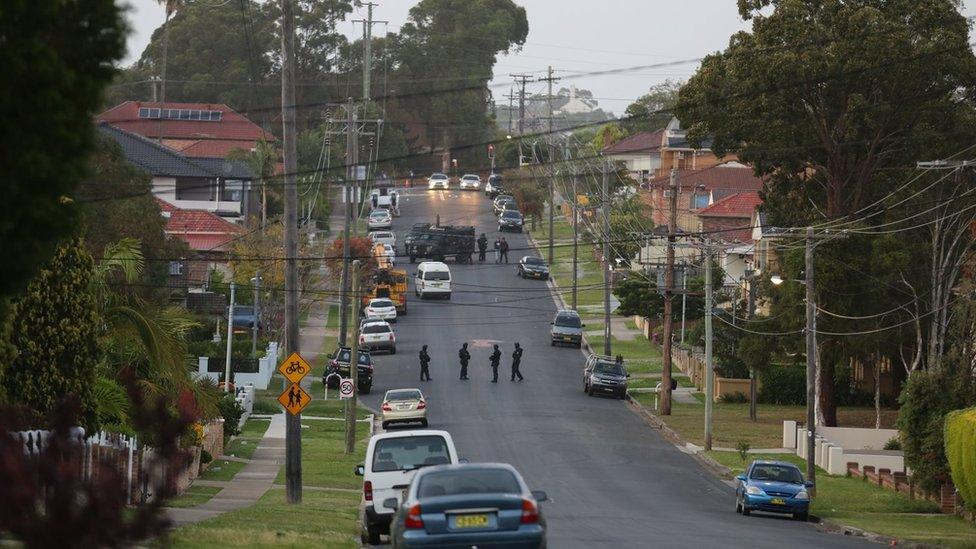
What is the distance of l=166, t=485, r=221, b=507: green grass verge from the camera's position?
2534cm

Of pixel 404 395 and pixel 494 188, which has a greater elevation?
pixel 494 188

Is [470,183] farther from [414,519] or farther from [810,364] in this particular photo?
[414,519]

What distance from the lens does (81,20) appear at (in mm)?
10516

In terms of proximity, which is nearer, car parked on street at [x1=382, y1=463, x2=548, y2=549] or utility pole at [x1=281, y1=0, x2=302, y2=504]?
car parked on street at [x1=382, y1=463, x2=548, y2=549]

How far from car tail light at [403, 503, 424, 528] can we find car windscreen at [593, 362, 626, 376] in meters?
43.3

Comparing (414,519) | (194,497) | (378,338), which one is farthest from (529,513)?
(378,338)

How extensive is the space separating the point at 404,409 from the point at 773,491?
1789cm

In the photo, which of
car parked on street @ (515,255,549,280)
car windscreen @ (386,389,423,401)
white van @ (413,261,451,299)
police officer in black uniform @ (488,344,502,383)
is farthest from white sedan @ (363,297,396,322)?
car windscreen @ (386,389,423,401)

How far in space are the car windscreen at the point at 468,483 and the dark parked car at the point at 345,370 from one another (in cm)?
4077

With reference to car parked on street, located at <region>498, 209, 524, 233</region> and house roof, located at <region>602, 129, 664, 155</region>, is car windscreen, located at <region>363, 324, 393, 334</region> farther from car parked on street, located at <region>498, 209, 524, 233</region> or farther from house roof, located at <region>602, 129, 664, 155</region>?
house roof, located at <region>602, 129, 664, 155</region>

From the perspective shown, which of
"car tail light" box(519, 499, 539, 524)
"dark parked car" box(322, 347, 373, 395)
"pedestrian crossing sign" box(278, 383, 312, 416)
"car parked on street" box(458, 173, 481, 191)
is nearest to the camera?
"car tail light" box(519, 499, 539, 524)

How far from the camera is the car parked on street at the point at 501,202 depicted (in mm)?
113181

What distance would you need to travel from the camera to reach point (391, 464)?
22234mm

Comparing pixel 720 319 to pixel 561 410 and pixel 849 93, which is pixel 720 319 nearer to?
pixel 561 410
